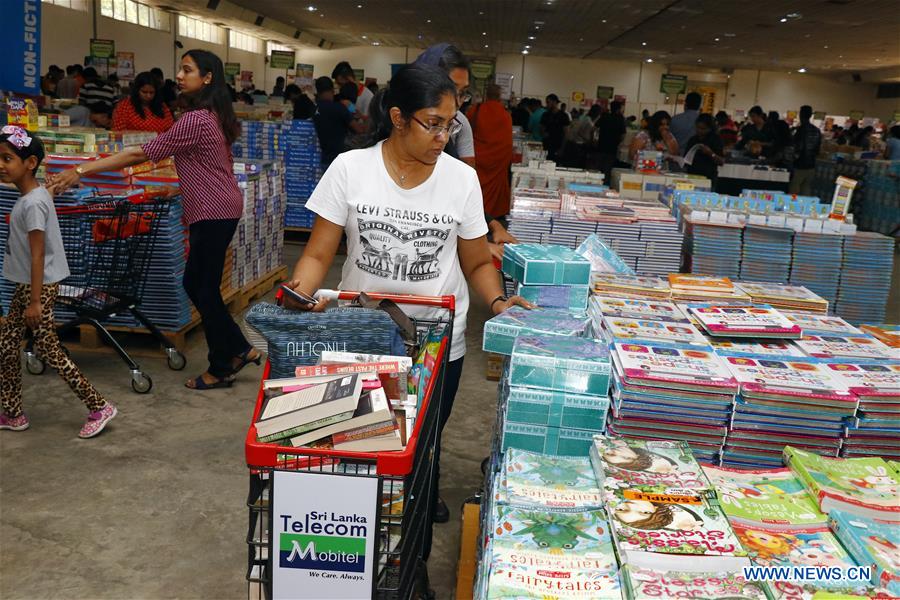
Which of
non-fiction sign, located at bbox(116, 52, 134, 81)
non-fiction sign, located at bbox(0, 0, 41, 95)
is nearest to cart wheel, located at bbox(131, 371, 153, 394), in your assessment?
non-fiction sign, located at bbox(0, 0, 41, 95)

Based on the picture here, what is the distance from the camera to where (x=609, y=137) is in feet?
40.9

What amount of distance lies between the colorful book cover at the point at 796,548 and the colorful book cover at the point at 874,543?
21 mm

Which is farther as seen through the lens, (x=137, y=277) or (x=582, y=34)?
(x=582, y=34)

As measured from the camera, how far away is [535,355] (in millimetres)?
2139

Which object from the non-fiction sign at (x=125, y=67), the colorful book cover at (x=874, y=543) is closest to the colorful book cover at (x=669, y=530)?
the colorful book cover at (x=874, y=543)

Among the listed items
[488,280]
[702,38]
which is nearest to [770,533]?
[488,280]

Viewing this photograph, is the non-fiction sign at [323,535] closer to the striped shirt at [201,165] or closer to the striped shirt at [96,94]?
the striped shirt at [201,165]

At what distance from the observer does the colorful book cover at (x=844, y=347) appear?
8.07 ft

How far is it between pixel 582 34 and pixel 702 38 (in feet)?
11.6

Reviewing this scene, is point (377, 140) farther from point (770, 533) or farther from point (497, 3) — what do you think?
point (497, 3)

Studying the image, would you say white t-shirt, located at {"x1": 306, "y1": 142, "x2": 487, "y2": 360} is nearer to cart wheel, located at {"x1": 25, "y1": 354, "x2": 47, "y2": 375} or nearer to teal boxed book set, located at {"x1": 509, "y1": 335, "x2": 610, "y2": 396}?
teal boxed book set, located at {"x1": 509, "y1": 335, "x2": 610, "y2": 396}

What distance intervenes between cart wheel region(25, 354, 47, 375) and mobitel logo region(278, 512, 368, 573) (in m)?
3.92

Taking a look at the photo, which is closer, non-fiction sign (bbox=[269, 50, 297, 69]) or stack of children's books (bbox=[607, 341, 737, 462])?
stack of children's books (bbox=[607, 341, 737, 462])

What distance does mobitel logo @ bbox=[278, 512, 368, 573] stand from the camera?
1.55 metres
